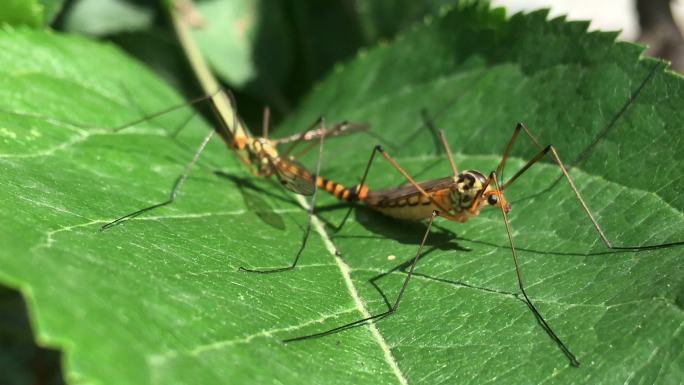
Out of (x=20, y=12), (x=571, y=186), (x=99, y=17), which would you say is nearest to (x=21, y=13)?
(x=20, y=12)

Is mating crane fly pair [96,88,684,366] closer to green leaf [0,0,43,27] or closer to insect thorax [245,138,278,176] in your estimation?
insect thorax [245,138,278,176]

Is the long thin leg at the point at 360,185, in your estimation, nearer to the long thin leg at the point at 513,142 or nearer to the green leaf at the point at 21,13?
the long thin leg at the point at 513,142

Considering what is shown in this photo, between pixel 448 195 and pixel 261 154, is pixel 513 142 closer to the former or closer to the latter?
pixel 448 195

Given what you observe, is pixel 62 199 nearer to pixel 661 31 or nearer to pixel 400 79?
pixel 400 79

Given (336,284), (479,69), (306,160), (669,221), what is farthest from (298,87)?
(669,221)

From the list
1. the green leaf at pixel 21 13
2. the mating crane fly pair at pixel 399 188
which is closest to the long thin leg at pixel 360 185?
the mating crane fly pair at pixel 399 188

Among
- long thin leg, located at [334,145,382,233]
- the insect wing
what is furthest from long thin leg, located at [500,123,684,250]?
the insect wing
